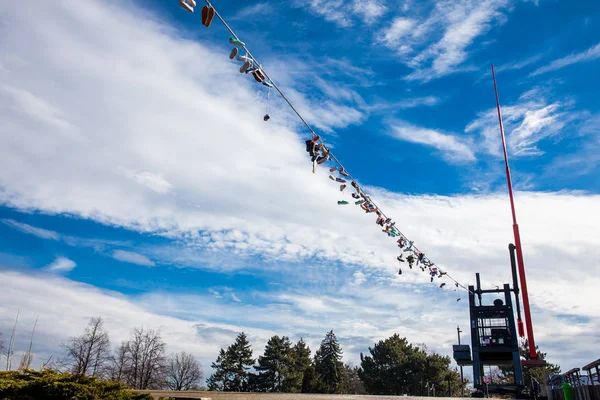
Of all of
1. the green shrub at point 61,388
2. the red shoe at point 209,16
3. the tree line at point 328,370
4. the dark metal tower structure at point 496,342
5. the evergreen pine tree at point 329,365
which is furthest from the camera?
the evergreen pine tree at point 329,365

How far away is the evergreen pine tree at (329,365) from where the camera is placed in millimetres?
64838

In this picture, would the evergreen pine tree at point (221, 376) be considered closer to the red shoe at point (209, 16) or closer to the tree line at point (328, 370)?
the tree line at point (328, 370)

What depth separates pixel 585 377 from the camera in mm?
10680

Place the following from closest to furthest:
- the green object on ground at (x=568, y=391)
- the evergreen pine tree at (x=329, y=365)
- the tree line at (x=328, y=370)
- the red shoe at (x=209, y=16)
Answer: the red shoe at (x=209, y=16) → the green object on ground at (x=568, y=391) → the tree line at (x=328, y=370) → the evergreen pine tree at (x=329, y=365)

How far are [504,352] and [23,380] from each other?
22.6 meters

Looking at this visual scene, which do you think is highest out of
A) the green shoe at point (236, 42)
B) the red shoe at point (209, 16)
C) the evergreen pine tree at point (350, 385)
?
the green shoe at point (236, 42)

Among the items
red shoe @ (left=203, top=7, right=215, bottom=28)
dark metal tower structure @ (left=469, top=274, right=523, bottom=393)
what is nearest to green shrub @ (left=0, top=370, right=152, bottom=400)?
red shoe @ (left=203, top=7, right=215, bottom=28)

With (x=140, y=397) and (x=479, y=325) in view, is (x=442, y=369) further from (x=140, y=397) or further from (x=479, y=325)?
(x=140, y=397)

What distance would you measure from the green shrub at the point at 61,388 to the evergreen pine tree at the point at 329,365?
6183 cm

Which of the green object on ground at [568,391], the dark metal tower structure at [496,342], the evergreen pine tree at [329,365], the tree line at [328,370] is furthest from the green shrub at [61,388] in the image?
the evergreen pine tree at [329,365]

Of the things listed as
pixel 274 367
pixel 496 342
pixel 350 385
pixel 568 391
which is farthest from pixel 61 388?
pixel 350 385

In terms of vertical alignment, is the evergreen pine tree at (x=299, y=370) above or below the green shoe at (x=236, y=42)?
below

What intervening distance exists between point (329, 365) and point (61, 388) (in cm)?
6775

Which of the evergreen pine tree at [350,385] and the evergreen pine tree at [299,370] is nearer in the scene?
the evergreen pine tree at [299,370]
